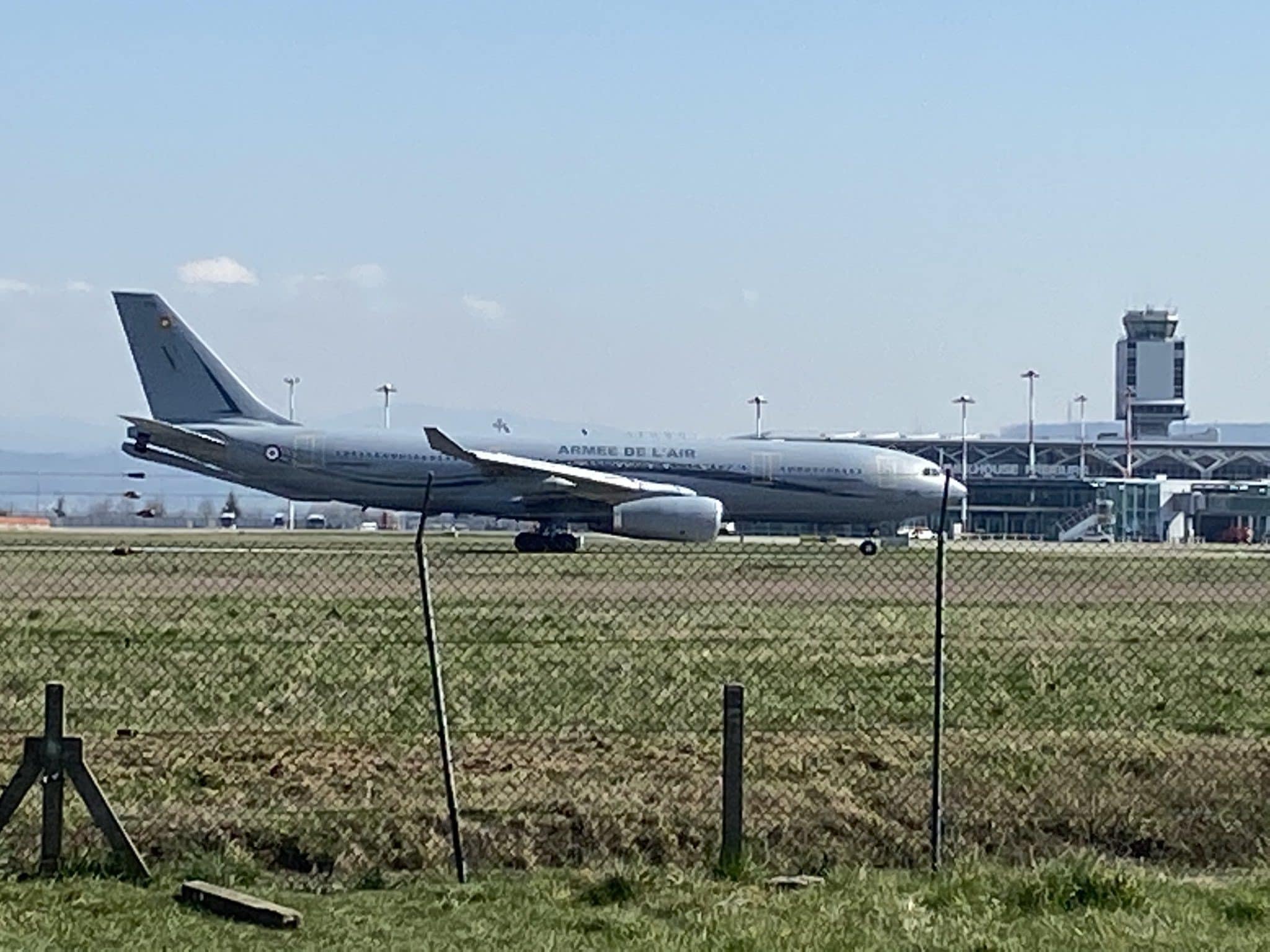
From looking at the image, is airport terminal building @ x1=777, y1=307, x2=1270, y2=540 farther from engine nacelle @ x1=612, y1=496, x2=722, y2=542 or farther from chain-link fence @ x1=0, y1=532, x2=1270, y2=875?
chain-link fence @ x1=0, y1=532, x2=1270, y2=875

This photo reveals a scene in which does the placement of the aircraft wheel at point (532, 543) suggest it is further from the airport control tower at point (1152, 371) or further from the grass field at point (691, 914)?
the airport control tower at point (1152, 371)

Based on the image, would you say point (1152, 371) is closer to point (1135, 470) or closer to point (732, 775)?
point (1135, 470)

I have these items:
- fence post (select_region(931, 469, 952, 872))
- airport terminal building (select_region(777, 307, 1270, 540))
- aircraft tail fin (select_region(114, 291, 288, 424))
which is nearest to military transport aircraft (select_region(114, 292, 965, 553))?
aircraft tail fin (select_region(114, 291, 288, 424))

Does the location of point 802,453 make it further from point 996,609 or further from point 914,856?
point 914,856

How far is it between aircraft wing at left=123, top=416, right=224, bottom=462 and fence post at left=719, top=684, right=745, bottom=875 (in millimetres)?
40934

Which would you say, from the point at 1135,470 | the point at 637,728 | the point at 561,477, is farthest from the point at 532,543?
the point at 1135,470

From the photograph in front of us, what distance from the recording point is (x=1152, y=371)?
17800 centimetres

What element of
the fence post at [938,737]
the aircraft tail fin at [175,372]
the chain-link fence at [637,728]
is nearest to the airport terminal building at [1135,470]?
the aircraft tail fin at [175,372]

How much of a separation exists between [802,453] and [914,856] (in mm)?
40978

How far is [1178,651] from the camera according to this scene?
18.2 m

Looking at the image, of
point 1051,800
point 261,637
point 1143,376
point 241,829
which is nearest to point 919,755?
point 1051,800

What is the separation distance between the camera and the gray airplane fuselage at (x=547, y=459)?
4988 cm

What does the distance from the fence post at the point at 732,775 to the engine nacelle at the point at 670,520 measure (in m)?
34.6

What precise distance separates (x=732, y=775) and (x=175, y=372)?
45164mm
